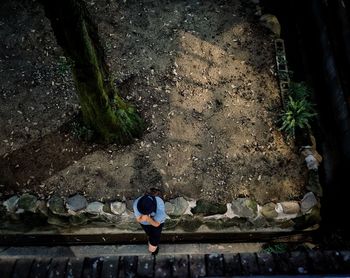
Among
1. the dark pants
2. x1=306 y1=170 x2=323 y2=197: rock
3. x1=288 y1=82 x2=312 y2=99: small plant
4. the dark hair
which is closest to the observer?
the dark hair

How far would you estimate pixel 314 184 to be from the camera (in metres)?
6.87

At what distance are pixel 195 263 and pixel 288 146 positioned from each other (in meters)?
3.18

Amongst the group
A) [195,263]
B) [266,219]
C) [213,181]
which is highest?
[195,263]

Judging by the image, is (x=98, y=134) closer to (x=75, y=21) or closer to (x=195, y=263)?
(x=75, y=21)

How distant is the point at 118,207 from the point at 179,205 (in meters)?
0.99

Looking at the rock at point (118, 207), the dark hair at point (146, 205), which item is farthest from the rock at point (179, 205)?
the dark hair at point (146, 205)

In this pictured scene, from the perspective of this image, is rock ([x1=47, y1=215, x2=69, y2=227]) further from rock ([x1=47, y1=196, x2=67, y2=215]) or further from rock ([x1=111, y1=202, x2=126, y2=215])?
rock ([x1=111, y1=202, x2=126, y2=215])

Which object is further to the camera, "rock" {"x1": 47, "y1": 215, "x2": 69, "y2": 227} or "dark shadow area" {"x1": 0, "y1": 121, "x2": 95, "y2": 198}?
"dark shadow area" {"x1": 0, "y1": 121, "x2": 95, "y2": 198}

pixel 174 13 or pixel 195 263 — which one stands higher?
pixel 174 13

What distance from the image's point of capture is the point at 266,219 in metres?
6.50

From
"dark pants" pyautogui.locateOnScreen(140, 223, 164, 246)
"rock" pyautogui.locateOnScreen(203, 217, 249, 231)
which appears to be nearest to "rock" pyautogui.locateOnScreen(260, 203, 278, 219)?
"rock" pyautogui.locateOnScreen(203, 217, 249, 231)

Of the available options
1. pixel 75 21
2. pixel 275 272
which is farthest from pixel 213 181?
pixel 75 21

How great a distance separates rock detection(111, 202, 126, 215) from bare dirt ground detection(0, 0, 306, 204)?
0.67 feet

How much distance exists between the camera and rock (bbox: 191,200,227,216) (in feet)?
20.8
